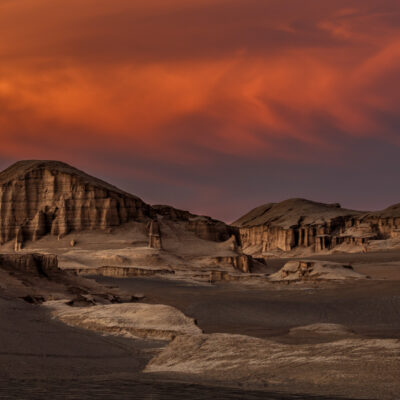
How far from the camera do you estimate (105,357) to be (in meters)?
20.0

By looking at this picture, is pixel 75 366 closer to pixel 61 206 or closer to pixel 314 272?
pixel 314 272

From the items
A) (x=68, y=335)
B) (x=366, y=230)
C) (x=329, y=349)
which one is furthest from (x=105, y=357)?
(x=366, y=230)

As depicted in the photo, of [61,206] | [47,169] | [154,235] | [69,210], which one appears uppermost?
[47,169]

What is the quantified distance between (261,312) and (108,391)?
85.8ft

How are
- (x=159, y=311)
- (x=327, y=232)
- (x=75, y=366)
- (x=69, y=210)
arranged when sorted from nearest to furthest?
(x=75, y=366) → (x=159, y=311) → (x=69, y=210) → (x=327, y=232)

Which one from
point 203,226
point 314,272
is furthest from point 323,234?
point 314,272

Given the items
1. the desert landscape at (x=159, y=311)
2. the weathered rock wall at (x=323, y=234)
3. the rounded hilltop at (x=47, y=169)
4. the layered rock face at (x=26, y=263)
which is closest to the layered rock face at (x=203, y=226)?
the desert landscape at (x=159, y=311)

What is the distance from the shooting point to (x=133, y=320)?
26.4m

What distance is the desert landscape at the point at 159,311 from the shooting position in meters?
14.3

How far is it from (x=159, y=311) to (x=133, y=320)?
5.06ft

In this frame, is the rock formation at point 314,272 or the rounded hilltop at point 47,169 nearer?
the rock formation at point 314,272

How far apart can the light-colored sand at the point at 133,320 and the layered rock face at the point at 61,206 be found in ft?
221

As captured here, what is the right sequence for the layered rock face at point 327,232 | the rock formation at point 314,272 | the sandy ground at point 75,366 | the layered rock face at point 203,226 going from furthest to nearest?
the layered rock face at point 327,232 → the layered rock face at point 203,226 → the rock formation at point 314,272 → the sandy ground at point 75,366

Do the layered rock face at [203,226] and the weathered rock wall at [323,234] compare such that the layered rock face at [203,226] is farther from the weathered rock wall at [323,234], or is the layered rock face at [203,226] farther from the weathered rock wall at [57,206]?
the weathered rock wall at [323,234]
